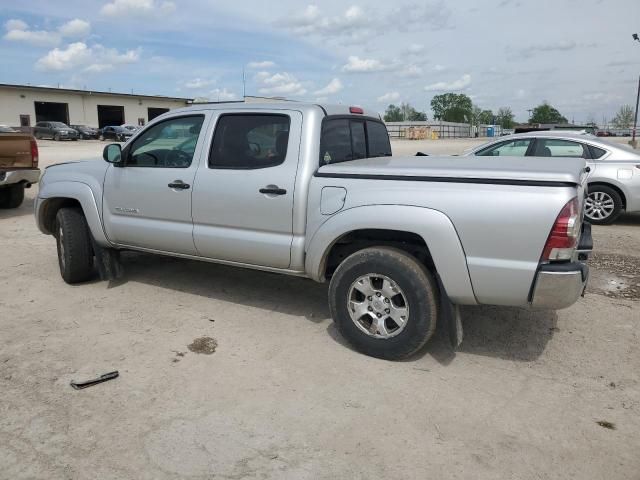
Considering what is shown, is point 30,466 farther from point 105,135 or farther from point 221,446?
point 105,135

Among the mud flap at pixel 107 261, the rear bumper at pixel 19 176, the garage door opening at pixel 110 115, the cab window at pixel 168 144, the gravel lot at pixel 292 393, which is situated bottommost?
the gravel lot at pixel 292 393

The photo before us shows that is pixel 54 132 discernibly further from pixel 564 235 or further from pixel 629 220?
pixel 564 235

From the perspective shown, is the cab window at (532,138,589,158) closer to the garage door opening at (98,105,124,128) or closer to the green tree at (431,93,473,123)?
the garage door opening at (98,105,124,128)

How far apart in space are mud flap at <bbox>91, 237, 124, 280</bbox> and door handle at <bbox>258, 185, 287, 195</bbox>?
2228mm

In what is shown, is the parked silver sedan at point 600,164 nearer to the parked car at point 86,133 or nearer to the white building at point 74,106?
the parked car at point 86,133

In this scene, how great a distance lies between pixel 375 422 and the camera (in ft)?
10.7

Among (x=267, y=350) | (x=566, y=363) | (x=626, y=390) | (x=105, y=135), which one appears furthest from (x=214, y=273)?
(x=105, y=135)

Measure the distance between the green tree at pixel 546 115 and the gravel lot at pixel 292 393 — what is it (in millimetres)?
121416

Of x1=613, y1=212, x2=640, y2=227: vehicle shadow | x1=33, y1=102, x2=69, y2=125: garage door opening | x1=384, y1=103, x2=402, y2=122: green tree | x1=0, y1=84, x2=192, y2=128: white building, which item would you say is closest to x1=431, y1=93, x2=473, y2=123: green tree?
x1=384, y1=103, x2=402, y2=122: green tree

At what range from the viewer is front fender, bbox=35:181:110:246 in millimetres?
5479

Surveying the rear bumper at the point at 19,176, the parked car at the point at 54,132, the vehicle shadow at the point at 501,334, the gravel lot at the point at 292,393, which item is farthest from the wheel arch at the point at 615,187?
the parked car at the point at 54,132

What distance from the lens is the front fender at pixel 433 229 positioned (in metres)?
3.62

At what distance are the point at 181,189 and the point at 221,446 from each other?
2527mm

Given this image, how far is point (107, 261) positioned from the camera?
5.68 m
